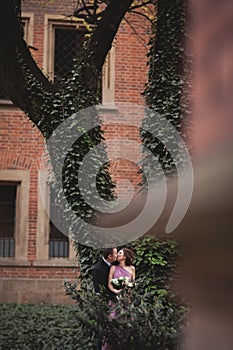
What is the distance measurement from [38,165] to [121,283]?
314 inches

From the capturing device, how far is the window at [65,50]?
55.0ft

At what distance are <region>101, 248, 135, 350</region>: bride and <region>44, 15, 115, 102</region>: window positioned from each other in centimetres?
788

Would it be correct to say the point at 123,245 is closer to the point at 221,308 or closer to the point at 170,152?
the point at 170,152

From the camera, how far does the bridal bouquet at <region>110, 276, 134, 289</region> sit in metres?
8.72

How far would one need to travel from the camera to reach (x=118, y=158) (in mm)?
16516

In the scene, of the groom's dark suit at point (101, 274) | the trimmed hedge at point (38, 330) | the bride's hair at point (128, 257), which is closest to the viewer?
the groom's dark suit at point (101, 274)

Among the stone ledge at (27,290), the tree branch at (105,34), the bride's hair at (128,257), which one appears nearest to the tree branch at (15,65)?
the tree branch at (105,34)

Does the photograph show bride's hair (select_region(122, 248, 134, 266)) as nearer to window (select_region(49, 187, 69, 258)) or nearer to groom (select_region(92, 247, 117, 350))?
groom (select_region(92, 247, 117, 350))

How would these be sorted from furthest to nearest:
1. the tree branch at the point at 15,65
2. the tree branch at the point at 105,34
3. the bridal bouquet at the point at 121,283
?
the tree branch at the point at 105,34 → the tree branch at the point at 15,65 → the bridal bouquet at the point at 121,283

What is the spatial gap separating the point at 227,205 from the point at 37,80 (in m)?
10.1

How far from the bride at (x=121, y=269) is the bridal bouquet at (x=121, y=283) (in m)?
0.03

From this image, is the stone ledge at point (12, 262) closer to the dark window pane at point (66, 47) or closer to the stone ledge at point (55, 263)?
the stone ledge at point (55, 263)

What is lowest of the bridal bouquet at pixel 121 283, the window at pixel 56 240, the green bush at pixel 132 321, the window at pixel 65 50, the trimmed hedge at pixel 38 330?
the trimmed hedge at pixel 38 330

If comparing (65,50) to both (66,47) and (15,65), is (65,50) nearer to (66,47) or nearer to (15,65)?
(66,47)
